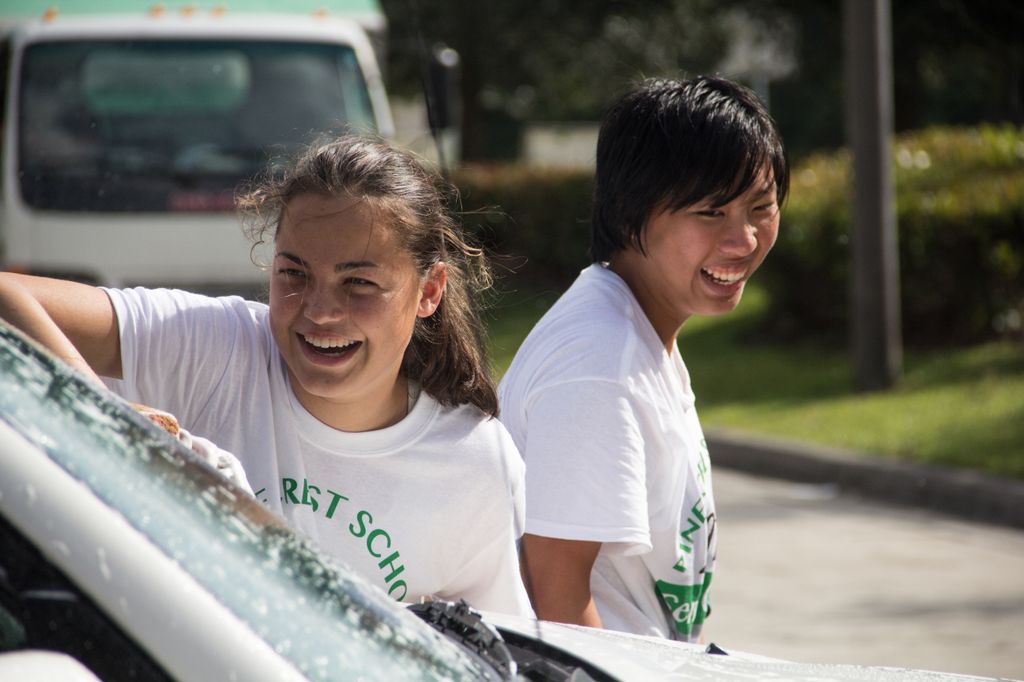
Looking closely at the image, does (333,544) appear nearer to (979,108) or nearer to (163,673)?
(163,673)

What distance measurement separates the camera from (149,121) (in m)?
9.17

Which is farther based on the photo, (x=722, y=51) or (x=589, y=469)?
(x=722, y=51)

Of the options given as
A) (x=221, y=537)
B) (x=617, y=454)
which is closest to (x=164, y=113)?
(x=617, y=454)

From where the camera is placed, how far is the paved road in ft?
17.6

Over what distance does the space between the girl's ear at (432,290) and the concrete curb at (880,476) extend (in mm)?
5436

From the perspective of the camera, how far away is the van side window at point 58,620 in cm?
121

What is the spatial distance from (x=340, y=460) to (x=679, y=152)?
79 cm

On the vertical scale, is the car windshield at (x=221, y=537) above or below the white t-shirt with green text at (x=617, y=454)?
below

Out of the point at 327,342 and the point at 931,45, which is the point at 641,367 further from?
the point at 931,45

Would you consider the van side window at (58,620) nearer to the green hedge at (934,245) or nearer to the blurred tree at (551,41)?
the green hedge at (934,245)

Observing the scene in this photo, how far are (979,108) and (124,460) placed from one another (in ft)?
95.7

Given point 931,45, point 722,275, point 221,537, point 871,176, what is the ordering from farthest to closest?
point 931,45 < point 871,176 < point 722,275 < point 221,537

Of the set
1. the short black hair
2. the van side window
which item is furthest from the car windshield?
the short black hair

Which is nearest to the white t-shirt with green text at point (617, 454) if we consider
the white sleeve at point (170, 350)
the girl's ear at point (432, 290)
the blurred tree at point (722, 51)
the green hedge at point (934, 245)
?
the girl's ear at point (432, 290)
